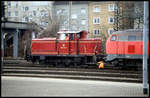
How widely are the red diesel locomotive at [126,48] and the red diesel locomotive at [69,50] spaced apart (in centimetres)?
196

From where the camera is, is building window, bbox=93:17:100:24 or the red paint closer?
the red paint

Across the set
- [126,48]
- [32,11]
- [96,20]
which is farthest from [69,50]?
[96,20]

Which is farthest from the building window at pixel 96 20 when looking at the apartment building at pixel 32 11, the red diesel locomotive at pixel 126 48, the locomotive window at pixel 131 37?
the locomotive window at pixel 131 37

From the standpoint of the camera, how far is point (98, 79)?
49.9 ft

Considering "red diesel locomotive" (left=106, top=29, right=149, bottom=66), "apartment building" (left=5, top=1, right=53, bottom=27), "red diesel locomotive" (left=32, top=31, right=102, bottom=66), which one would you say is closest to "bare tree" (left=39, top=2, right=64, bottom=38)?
"apartment building" (left=5, top=1, right=53, bottom=27)

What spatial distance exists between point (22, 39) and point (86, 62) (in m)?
26.5

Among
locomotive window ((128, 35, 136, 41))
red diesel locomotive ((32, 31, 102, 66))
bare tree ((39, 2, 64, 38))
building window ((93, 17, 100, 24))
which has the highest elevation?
building window ((93, 17, 100, 24))

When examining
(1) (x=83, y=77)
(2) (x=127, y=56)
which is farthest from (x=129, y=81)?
(2) (x=127, y=56)

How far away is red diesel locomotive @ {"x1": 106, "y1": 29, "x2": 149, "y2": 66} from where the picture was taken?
64.2 feet

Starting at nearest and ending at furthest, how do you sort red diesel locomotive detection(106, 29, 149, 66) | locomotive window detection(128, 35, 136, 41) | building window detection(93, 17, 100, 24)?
red diesel locomotive detection(106, 29, 149, 66) → locomotive window detection(128, 35, 136, 41) → building window detection(93, 17, 100, 24)

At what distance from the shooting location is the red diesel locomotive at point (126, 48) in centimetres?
1956

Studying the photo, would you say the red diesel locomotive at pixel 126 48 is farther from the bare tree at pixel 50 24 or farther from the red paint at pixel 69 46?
the bare tree at pixel 50 24

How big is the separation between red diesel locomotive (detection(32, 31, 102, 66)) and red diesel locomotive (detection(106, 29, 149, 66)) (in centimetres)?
196

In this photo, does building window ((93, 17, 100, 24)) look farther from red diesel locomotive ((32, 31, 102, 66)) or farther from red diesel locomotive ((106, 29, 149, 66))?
red diesel locomotive ((106, 29, 149, 66))
